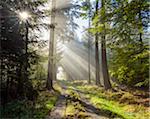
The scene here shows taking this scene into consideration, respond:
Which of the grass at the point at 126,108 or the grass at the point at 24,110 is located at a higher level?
the grass at the point at 24,110

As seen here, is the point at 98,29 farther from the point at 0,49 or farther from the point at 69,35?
the point at 69,35

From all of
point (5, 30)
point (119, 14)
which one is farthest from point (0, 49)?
point (119, 14)

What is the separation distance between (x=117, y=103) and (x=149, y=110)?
12.8ft

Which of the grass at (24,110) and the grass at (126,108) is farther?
the grass at (126,108)

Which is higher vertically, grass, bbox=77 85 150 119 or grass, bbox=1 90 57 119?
grass, bbox=1 90 57 119

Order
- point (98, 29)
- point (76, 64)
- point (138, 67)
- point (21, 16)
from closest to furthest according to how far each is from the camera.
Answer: point (98, 29), point (21, 16), point (138, 67), point (76, 64)

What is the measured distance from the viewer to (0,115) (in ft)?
37.9

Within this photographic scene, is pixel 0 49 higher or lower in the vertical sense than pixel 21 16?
lower

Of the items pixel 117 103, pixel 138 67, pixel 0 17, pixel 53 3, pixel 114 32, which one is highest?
pixel 53 3

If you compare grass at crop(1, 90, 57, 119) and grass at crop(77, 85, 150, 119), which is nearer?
grass at crop(1, 90, 57, 119)

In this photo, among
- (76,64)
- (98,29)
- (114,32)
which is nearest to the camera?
(98,29)

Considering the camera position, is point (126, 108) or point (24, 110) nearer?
point (24, 110)

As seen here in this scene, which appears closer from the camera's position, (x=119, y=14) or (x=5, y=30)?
(x=119, y=14)

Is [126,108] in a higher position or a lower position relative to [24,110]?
lower
